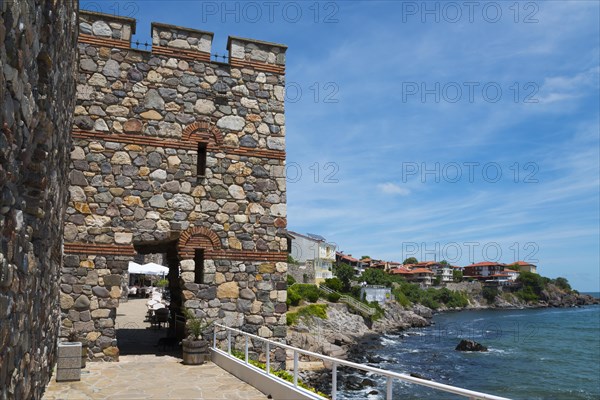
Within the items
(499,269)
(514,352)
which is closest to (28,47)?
(514,352)

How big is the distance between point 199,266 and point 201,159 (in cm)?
245

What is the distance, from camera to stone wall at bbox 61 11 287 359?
10.5 m

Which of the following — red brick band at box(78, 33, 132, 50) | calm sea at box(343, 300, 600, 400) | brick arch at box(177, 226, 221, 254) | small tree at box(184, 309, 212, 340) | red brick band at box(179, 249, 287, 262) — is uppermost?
red brick band at box(78, 33, 132, 50)

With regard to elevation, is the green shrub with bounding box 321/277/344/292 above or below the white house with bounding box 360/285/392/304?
above

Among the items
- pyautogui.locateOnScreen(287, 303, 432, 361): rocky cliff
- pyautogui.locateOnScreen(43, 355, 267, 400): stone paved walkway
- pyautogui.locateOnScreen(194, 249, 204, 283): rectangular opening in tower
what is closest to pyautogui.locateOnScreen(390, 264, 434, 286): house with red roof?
pyautogui.locateOnScreen(287, 303, 432, 361): rocky cliff

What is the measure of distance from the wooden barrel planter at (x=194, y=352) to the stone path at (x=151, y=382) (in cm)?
14

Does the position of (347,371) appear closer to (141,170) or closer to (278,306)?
(278,306)

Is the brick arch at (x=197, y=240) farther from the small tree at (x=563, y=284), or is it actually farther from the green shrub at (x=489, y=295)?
the small tree at (x=563, y=284)

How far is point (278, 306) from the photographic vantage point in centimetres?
1167

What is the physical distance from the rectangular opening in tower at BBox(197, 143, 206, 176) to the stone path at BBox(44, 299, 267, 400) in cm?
414

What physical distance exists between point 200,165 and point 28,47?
25.0 feet

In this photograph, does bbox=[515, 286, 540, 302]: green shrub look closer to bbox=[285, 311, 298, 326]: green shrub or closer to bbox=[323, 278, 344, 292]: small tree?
bbox=[323, 278, 344, 292]: small tree

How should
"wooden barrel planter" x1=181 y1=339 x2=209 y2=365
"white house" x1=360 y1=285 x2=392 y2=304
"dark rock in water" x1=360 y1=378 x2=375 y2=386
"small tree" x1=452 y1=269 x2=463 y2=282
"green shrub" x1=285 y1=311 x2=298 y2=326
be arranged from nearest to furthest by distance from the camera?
"wooden barrel planter" x1=181 y1=339 x2=209 y2=365, "dark rock in water" x1=360 y1=378 x2=375 y2=386, "green shrub" x1=285 y1=311 x2=298 y2=326, "white house" x1=360 y1=285 x2=392 y2=304, "small tree" x1=452 y1=269 x2=463 y2=282

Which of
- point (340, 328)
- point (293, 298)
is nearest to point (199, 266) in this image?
point (293, 298)
